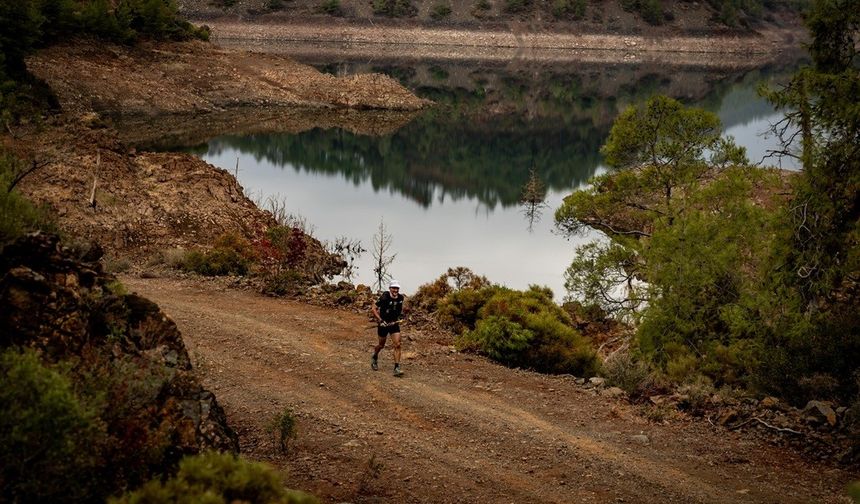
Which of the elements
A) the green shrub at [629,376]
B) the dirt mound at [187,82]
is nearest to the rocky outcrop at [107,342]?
the green shrub at [629,376]

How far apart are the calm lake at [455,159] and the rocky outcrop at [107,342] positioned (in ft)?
40.8

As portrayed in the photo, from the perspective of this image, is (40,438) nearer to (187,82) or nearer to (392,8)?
(187,82)

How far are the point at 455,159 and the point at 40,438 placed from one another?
5389cm

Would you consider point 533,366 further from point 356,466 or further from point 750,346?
point 356,466

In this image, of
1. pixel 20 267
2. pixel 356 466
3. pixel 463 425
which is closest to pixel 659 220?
pixel 463 425

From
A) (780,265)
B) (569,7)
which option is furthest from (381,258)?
(569,7)

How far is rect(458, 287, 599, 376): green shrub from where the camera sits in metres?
18.5

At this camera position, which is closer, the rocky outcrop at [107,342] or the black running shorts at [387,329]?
the rocky outcrop at [107,342]

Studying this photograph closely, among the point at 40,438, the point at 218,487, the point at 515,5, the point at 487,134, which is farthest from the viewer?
the point at 515,5

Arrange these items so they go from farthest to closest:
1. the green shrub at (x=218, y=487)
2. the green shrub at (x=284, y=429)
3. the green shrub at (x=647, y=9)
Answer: the green shrub at (x=647, y=9), the green shrub at (x=284, y=429), the green shrub at (x=218, y=487)

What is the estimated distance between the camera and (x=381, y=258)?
30.1 meters

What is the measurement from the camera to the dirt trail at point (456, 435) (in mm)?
11648

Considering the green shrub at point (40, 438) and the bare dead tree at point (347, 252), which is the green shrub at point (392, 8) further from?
the green shrub at point (40, 438)

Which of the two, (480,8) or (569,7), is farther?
(569,7)
